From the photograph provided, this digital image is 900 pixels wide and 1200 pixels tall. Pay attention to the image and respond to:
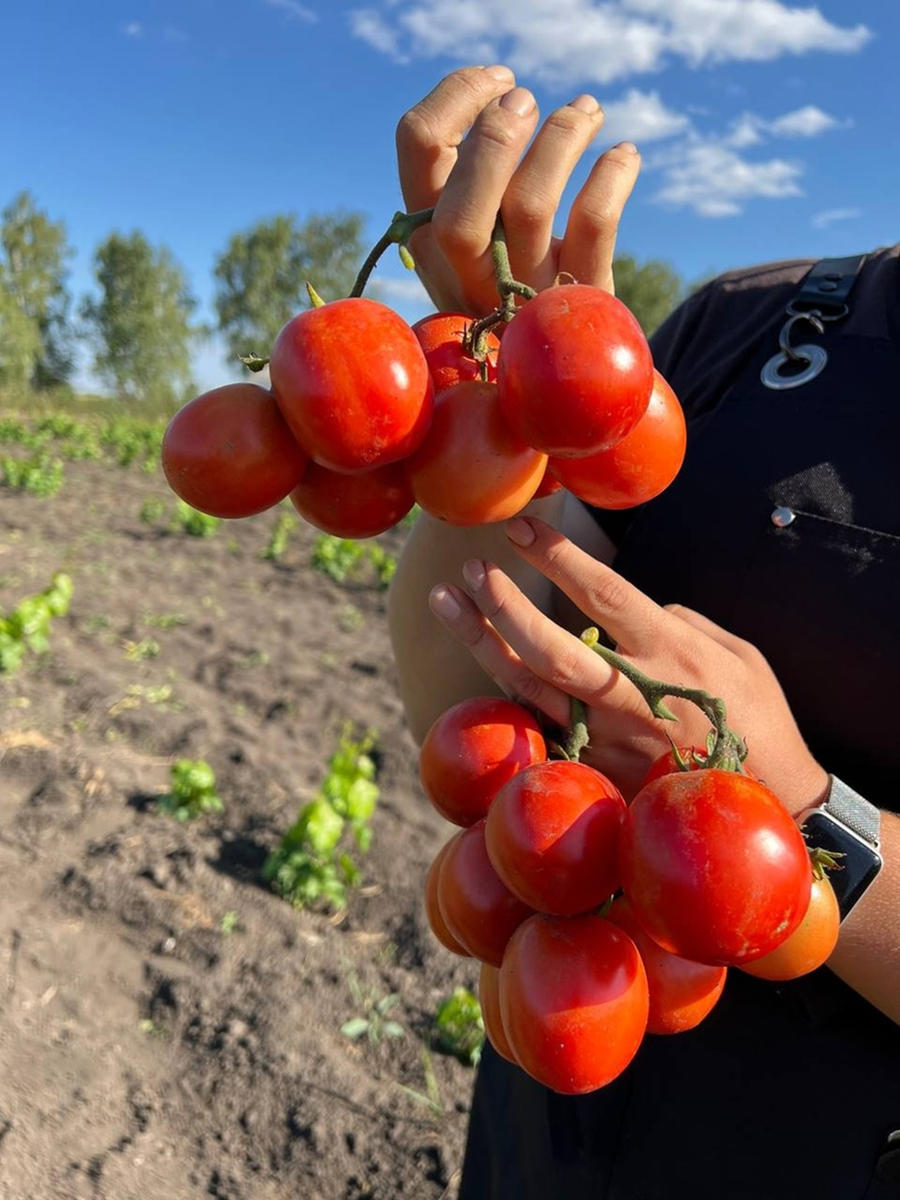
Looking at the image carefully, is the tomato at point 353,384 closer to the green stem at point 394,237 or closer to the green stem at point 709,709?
the green stem at point 394,237

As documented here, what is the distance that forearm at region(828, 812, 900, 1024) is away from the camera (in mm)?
1150

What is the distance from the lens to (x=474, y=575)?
3.58 feet

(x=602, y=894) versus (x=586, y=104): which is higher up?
(x=586, y=104)

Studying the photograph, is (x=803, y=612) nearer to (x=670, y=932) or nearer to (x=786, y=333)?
(x=786, y=333)

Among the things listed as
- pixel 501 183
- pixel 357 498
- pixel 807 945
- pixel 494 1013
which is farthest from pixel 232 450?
pixel 807 945

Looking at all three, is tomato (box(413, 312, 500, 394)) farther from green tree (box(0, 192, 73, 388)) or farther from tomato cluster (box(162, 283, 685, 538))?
green tree (box(0, 192, 73, 388))

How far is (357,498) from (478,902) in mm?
437

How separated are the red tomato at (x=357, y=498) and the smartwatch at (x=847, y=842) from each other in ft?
2.09

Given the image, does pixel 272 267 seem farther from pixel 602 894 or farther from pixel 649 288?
pixel 602 894

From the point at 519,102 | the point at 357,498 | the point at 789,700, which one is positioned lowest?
the point at 789,700

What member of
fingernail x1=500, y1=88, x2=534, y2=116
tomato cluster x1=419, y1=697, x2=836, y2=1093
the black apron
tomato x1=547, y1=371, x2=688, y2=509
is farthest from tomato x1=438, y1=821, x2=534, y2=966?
fingernail x1=500, y1=88, x2=534, y2=116

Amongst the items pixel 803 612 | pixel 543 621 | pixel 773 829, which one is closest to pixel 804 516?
pixel 803 612

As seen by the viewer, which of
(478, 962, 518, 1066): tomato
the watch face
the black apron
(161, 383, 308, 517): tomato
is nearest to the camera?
(161, 383, 308, 517): tomato

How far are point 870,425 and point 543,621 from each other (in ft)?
2.27
